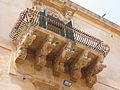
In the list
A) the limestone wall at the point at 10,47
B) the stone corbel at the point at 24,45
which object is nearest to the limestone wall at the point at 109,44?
the limestone wall at the point at 10,47

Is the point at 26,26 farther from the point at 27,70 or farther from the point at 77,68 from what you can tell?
the point at 77,68

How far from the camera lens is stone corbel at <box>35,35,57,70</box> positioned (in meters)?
6.94

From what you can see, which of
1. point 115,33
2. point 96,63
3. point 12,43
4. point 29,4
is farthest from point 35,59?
point 115,33

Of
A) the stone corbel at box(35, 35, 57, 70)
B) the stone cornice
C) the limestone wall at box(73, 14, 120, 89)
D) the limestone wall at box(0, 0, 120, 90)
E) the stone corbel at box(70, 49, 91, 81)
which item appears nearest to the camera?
the limestone wall at box(0, 0, 120, 90)

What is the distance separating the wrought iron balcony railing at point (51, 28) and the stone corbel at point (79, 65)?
31cm

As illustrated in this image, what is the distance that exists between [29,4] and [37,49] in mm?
2453

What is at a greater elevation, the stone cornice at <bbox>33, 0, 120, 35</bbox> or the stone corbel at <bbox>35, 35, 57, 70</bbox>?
the stone cornice at <bbox>33, 0, 120, 35</bbox>

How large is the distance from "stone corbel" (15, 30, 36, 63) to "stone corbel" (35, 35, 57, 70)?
348 millimetres

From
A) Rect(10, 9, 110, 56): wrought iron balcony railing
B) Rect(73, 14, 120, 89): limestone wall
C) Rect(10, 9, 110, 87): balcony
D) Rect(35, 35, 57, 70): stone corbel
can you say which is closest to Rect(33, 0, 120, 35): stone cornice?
Rect(73, 14, 120, 89): limestone wall

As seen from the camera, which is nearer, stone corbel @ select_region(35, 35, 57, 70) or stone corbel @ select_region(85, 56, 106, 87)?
stone corbel @ select_region(35, 35, 57, 70)

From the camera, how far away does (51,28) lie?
7883mm

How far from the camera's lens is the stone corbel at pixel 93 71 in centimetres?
761

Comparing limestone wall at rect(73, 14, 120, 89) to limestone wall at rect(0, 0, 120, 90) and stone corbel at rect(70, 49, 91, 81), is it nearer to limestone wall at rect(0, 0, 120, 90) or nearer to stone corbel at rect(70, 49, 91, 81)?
limestone wall at rect(0, 0, 120, 90)

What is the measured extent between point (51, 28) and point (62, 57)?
3.65ft
